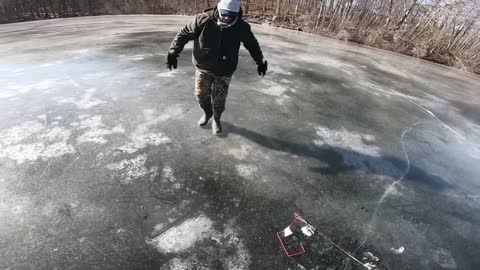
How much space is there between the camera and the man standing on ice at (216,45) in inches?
126

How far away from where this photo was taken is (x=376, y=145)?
14.0ft

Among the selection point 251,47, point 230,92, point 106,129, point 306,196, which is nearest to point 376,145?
point 306,196

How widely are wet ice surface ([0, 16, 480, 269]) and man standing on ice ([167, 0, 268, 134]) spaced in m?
0.67

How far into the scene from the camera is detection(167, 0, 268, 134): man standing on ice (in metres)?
3.21

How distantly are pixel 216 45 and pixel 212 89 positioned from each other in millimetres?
601

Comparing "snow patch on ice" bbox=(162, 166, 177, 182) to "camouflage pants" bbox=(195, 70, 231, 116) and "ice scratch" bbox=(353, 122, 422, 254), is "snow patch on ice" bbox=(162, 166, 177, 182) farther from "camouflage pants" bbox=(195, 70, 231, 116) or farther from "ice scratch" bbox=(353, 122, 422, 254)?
"ice scratch" bbox=(353, 122, 422, 254)

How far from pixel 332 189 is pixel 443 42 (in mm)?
12316

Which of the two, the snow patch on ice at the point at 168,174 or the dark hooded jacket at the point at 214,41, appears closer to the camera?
the snow patch on ice at the point at 168,174

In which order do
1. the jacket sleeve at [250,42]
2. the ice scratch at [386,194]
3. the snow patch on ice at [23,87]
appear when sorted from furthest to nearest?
the snow patch on ice at [23,87], the jacket sleeve at [250,42], the ice scratch at [386,194]

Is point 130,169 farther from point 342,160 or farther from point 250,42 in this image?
point 342,160

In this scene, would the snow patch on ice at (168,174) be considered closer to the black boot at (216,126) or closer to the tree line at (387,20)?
the black boot at (216,126)

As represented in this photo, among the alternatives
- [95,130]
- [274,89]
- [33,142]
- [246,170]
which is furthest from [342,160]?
[33,142]

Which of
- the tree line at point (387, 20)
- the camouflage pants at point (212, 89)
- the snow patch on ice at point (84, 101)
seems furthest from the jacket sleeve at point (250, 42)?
the tree line at point (387, 20)

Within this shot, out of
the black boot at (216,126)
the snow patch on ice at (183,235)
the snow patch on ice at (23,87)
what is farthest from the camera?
the snow patch on ice at (23,87)
